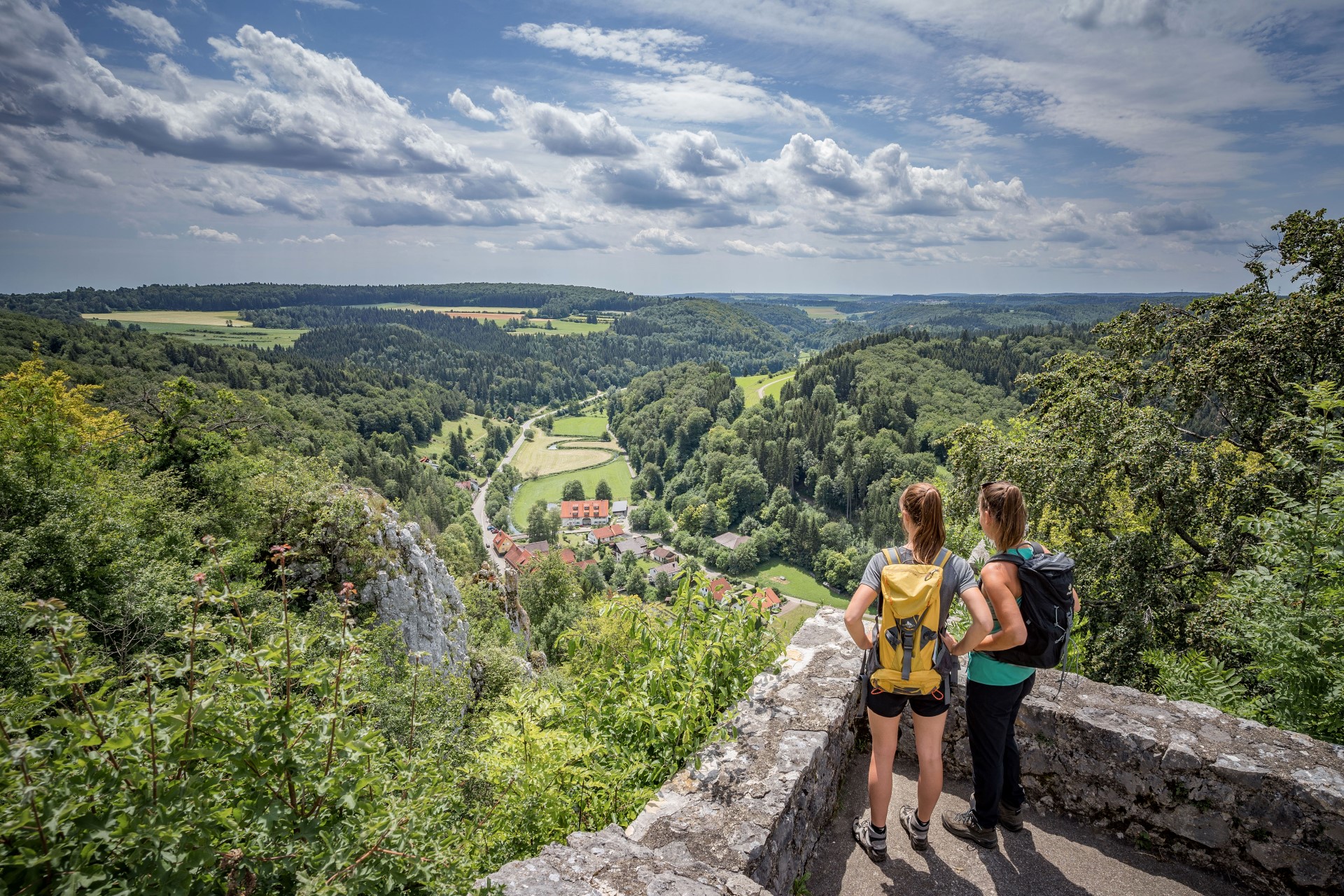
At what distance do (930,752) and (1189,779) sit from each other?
1769 millimetres

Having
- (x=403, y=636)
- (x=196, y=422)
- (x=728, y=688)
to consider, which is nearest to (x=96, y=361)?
(x=196, y=422)

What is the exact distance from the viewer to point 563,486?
374 feet

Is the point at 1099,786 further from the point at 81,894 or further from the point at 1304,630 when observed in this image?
the point at 81,894

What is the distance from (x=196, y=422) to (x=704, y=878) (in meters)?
22.2

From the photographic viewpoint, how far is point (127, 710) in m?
2.12

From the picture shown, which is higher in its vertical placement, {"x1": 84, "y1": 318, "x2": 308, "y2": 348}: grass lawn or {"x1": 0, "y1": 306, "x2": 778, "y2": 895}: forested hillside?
{"x1": 84, "y1": 318, "x2": 308, "y2": 348}: grass lawn

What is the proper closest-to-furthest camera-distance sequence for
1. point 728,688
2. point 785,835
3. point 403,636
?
1. point 785,835
2. point 728,688
3. point 403,636

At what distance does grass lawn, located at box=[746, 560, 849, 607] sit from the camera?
7181 centimetres

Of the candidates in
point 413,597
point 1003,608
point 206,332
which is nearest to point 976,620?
point 1003,608

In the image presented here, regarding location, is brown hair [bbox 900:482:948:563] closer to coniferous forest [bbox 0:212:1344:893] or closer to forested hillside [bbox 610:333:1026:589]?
coniferous forest [bbox 0:212:1344:893]

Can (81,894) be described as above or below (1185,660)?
above

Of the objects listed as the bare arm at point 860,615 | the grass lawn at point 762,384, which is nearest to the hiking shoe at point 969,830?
the bare arm at point 860,615

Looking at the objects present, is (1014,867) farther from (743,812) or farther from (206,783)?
(206,783)

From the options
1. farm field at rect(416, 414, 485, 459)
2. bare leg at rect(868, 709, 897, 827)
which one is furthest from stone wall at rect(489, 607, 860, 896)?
farm field at rect(416, 414, 485, 459)
